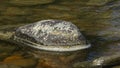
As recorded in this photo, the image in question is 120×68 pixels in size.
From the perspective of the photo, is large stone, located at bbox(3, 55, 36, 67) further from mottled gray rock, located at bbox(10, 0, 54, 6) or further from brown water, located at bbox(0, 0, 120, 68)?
mottled gray rock, located at bbox(10, 0, 54, 6)

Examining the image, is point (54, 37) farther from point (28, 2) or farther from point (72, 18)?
point (28, 2)

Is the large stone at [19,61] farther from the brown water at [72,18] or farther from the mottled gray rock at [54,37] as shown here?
the mottled gray rock at [54,37]

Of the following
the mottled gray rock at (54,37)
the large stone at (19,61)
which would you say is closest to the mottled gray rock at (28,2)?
the mottled gray rock at (54,37)

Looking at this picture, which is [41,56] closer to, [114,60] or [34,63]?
[34,63]

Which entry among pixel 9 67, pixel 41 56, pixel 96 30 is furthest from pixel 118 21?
pixel 9 67

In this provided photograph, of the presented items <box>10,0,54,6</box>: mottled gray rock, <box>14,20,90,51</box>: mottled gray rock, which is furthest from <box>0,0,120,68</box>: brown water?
<box>14,20,90,51</box>: mottled gray rock
